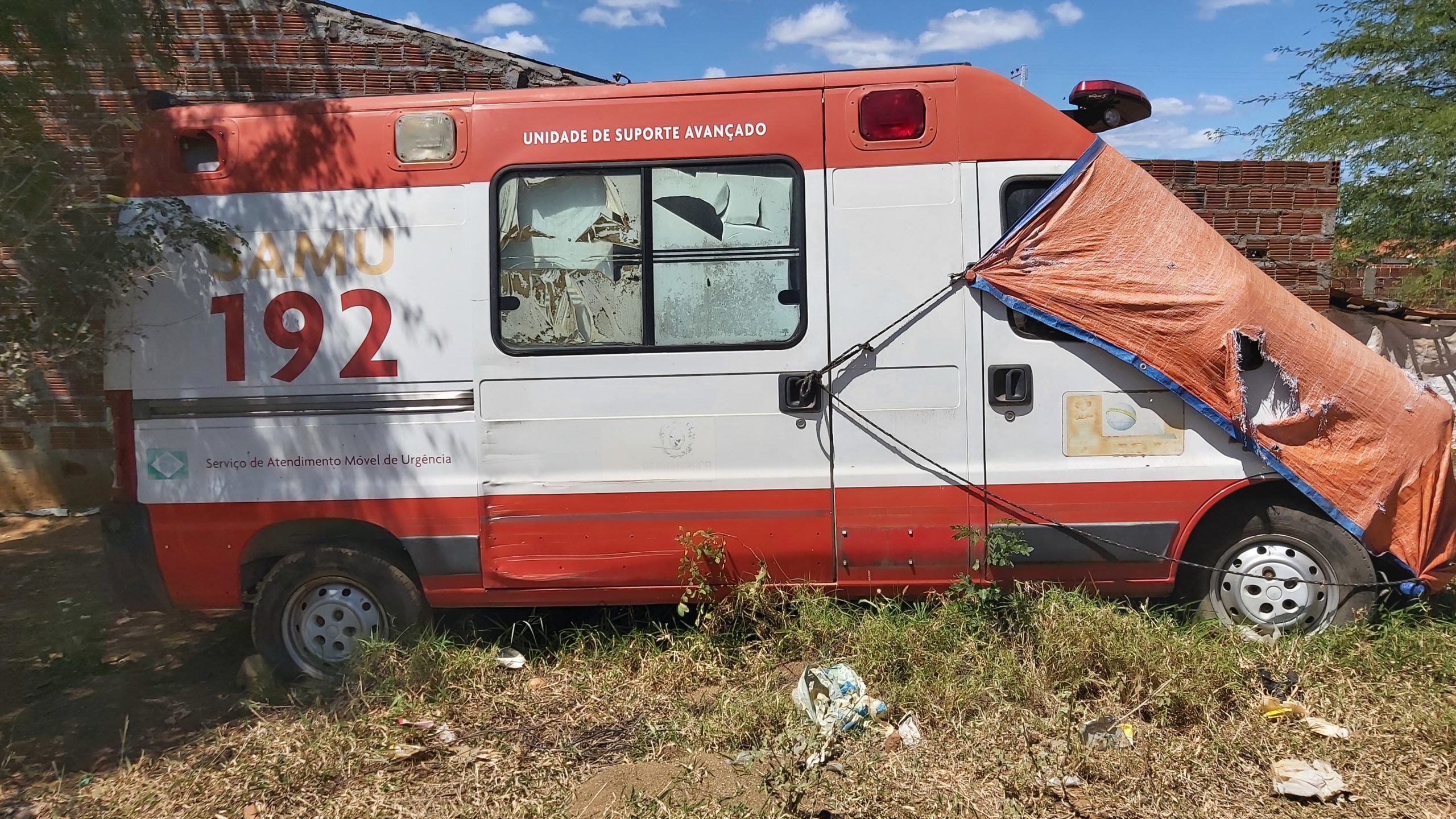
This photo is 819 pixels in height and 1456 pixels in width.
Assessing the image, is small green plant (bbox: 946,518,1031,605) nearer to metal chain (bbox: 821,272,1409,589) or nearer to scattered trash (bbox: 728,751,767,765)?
metal chain (bbox: 821,272,1409,589)

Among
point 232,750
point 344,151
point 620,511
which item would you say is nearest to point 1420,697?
point 620,511

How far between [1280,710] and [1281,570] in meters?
0.80

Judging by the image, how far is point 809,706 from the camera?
3.82 metres

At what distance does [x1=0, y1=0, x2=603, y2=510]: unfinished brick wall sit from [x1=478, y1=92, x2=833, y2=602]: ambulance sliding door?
3.75 m

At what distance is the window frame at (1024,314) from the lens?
4188 millimetres

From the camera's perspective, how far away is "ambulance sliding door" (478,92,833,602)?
166 inches

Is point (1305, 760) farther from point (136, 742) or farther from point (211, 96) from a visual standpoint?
point (211, 96)

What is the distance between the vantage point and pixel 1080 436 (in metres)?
4.20

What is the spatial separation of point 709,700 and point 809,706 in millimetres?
492

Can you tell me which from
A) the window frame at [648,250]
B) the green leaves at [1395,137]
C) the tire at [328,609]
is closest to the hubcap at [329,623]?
the tire at [328,609]

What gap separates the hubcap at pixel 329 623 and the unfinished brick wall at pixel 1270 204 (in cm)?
655

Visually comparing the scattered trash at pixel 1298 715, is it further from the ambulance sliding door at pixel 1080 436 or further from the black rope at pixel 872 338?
the black rope at pixel 872 338

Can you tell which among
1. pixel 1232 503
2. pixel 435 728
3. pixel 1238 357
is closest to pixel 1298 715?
pixel 1232 503

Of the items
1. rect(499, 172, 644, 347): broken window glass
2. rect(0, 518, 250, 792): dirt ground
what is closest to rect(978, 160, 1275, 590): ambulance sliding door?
rect(499, 172, 644, 347): broken window glass
